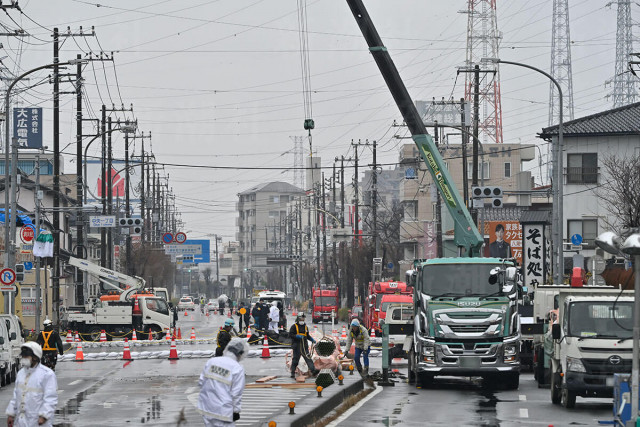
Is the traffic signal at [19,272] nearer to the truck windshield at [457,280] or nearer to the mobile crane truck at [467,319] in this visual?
the mobile crane truck at [467,319]

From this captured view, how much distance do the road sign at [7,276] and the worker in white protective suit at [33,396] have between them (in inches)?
1042

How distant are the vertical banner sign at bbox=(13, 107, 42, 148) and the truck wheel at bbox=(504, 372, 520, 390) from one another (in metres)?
48.3

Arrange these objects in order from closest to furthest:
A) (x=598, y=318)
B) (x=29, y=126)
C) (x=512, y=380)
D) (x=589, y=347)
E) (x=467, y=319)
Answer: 1. (x=589, y=347)
2. (x=598, y=318)
3. (x=467, y=319)
4. (x=512, y=380)
5. (x=29, y=126)

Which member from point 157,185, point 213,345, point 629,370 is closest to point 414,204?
point 157,185

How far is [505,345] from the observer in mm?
26281

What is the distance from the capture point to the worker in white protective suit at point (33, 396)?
41.4 ft

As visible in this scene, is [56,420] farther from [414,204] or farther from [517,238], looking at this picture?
[414,204]

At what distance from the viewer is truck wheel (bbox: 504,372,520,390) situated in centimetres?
2650

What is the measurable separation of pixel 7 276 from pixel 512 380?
1882 centimetres

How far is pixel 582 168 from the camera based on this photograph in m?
60.9

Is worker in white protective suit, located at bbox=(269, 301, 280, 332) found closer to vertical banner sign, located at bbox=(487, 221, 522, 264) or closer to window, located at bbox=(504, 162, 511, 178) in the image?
vertical banner sign, located at bbox=(487, 221, 522, 264)

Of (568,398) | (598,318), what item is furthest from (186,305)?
(568,398)

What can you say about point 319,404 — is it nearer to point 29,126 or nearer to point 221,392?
point 221,392

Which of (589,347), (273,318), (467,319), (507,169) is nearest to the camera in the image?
(589,347)
